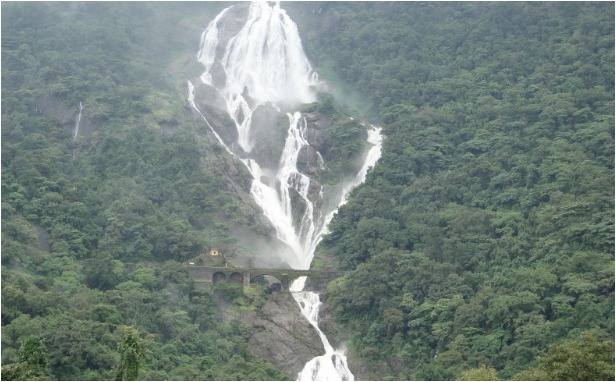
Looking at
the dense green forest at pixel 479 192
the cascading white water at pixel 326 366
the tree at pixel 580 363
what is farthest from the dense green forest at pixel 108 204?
the tree at pixel 580 363

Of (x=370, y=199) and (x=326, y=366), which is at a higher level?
→ (x=370, y=199)

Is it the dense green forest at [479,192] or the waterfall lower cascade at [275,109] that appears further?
the waterfall lower cascade at [275,109]

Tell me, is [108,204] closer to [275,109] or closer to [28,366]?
[275,109]

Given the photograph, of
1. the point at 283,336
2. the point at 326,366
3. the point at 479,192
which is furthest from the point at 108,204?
the point at 479,192

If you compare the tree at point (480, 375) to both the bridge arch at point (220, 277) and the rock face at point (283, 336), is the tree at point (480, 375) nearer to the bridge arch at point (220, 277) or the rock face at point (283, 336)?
the rock face at point (283, 336)

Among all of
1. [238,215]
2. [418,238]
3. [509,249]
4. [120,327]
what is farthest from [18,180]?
[509,249]

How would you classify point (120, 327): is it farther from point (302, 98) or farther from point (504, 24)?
point (504, 24)

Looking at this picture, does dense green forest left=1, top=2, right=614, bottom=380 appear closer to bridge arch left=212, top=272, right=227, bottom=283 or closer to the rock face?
the rock face
